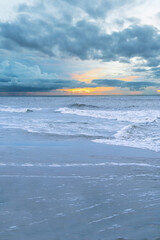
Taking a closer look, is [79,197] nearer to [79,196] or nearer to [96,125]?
[79,196]

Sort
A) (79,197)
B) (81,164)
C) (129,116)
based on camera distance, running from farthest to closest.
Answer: (129,116) → (81,164) → (79,197)

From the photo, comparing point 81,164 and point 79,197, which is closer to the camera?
point 79,197

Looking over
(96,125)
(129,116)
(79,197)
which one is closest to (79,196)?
(79,197)

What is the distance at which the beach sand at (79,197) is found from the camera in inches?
96.4

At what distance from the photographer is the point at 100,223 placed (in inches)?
102

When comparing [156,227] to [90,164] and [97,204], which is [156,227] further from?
[90,164]

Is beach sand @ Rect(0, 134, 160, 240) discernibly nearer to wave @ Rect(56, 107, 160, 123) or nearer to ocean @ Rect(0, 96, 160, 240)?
ocean @ Rect(0, 96, 160, 240)

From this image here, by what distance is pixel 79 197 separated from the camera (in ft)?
11.0

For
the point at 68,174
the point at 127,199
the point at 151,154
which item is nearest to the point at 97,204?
the point at 127,199

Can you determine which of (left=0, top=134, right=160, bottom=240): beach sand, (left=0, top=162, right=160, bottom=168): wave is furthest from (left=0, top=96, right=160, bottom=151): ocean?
(left=0, top=134, right=160, bottom=240): beach sand

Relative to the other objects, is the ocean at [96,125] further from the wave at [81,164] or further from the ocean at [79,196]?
the ocean at [79,196]

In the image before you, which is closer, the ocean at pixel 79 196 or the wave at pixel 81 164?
the ocean at pixel 79 196

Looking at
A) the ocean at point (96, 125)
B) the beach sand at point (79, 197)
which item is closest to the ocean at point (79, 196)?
the beach sand at point (79, 197)

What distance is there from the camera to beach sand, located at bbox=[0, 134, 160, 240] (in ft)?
8.04
